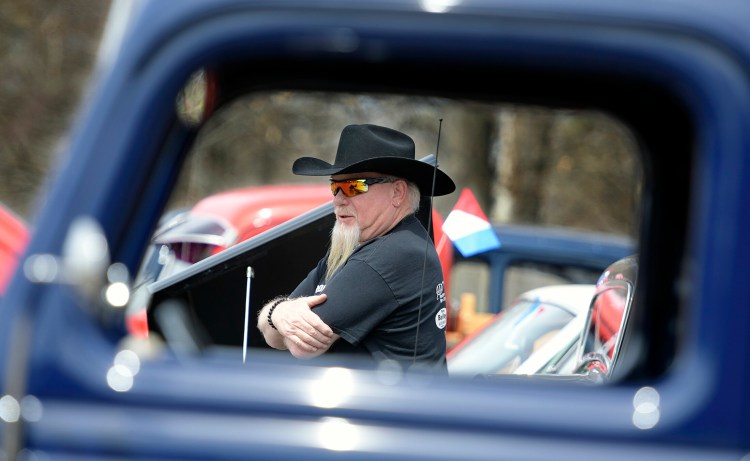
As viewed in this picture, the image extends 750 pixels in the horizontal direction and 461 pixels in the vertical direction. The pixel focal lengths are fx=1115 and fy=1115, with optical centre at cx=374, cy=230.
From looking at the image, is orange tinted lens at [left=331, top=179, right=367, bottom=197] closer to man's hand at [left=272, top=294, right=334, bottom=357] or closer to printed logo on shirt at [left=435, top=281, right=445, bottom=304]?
printed logo on shirt at [left=435, top=281, right=445, bottom=304]

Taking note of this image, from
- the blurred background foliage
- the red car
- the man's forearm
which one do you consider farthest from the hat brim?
the blurred background foliage

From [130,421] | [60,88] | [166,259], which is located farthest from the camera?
[60,88]

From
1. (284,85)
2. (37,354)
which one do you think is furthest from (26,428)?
(284,85)

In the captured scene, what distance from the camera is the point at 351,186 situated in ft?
10.3

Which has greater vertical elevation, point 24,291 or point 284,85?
point 284,85

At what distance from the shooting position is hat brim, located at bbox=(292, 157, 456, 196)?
9.88 ft

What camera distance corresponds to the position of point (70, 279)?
1.53m

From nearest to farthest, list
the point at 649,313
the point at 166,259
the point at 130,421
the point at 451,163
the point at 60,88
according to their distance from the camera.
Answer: the point at 130,421 → the point at 649,313 → the point at 166,259 → the point at 451,163 → the point at 60,88

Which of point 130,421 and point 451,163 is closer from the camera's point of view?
point 130,421

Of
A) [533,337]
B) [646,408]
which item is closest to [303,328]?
[646,408]

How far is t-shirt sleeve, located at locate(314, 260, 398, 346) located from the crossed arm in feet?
0.06

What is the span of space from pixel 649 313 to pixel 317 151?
14.6 m

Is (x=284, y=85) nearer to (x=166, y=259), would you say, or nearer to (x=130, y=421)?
(x=130, y=421)

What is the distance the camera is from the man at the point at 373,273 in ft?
8.39
